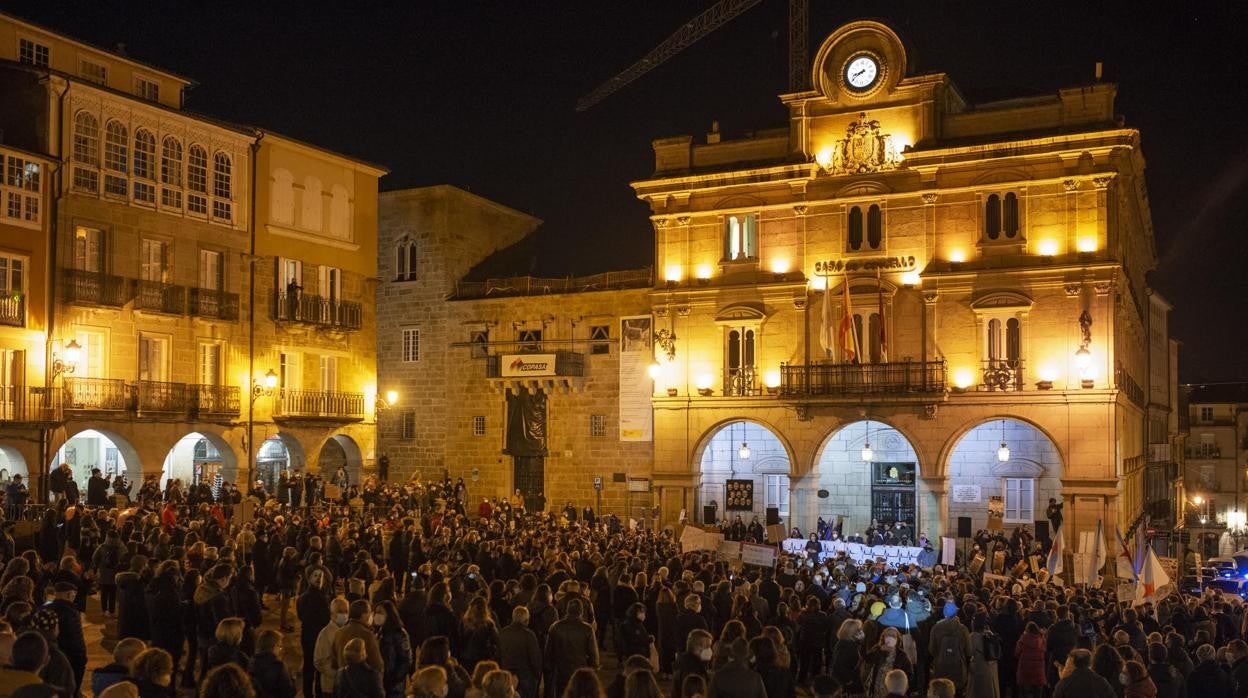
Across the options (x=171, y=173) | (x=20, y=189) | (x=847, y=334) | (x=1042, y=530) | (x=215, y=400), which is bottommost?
(x=1042, y=530)

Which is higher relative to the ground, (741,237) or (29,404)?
(741,237)

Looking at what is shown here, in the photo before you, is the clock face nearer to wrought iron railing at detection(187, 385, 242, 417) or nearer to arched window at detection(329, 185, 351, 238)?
arched window at detection(329, 185, 351, 238)

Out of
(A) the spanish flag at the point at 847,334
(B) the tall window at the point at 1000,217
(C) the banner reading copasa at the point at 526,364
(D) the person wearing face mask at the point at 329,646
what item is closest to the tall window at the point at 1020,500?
(A) the spanish flag at the point at 847,334

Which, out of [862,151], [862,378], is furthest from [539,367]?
[862,151]

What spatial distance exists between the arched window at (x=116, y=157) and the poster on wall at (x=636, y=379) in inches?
681

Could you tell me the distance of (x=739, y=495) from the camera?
41.3 meters

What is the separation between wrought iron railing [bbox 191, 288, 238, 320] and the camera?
37.0 meters

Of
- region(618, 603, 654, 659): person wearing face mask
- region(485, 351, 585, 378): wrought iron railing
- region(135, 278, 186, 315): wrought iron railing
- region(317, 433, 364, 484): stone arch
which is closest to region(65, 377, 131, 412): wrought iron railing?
region(135, 278, 186, 315): wrought iron railing

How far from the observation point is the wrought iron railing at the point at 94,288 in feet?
109

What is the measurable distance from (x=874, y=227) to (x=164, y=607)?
93.9 feet

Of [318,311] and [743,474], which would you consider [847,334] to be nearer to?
[743,474]

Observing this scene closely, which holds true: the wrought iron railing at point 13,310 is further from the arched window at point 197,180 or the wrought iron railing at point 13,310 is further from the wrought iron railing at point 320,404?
the wrought iron railing at point 320,404

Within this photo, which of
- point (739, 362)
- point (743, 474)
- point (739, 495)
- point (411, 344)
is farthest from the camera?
point (411, 344)

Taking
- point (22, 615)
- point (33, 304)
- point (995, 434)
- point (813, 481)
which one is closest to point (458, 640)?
point (22, 615)
